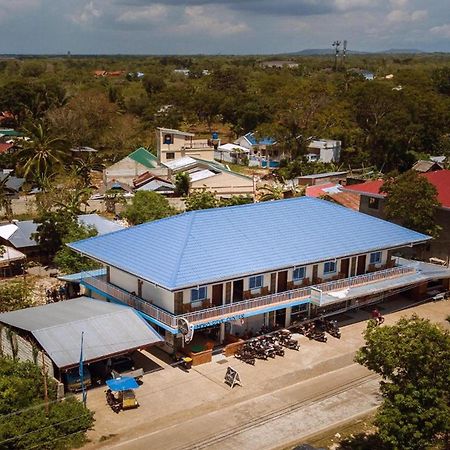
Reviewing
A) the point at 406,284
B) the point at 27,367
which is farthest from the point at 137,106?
the point at 27,367

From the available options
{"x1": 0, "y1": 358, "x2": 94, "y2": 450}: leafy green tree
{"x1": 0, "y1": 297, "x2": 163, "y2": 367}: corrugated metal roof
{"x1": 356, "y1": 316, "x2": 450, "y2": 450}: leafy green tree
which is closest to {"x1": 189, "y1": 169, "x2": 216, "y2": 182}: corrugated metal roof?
{"x1": 0, "y1": 297, "x2": 163, "y2": 367}: corrugated metal roof

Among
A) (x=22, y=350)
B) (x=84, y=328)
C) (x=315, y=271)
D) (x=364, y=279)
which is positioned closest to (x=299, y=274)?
(x=315, y=271)

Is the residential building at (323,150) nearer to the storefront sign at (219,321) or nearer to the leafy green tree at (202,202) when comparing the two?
the leafy green tree at (202,202)

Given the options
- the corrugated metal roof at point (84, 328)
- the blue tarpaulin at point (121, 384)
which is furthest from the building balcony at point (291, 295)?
the blue tarpaulin at point (121, 384)

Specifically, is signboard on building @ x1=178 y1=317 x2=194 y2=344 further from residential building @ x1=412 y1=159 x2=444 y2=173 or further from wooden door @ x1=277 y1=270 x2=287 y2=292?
residential building @ x1=412 y1=159 x2=444 y2=173

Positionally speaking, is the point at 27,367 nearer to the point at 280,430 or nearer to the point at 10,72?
the point at 280,430
